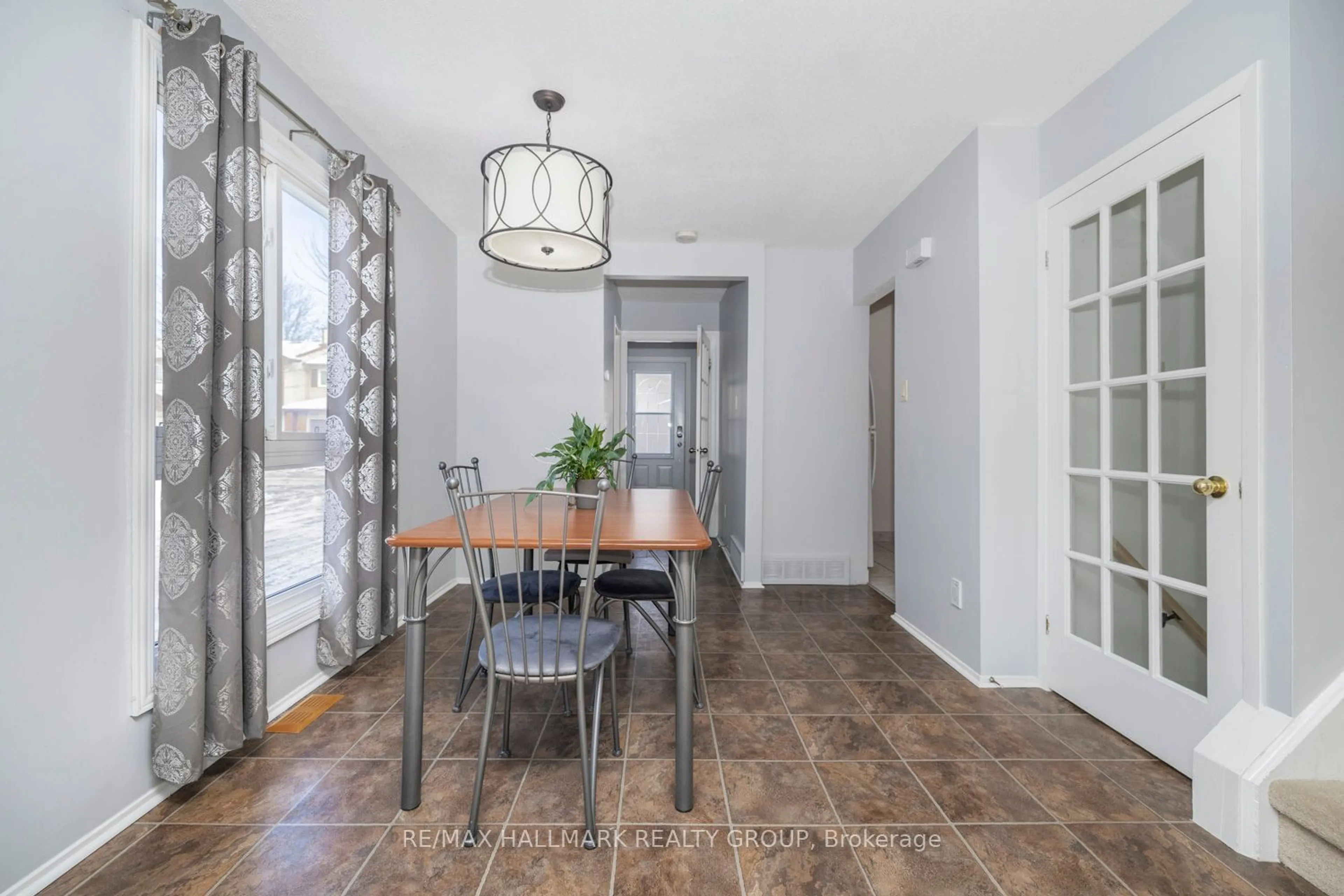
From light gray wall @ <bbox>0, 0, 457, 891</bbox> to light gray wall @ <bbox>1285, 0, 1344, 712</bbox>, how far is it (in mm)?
3070

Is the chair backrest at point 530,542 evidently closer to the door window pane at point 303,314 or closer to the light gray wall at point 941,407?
the door window pane at point 303,314

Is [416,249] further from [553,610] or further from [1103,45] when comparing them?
[1103,45]

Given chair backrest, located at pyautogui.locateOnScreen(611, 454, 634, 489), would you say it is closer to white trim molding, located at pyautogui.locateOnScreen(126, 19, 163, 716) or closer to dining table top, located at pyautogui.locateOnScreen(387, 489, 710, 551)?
dining table top, located at pyautogui.locateOnScreen(387, 489, 710, 551)

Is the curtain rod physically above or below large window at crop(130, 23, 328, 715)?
above

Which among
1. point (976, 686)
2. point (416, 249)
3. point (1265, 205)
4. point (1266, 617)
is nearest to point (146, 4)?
point (416, 249)

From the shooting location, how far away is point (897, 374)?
10.8 ft

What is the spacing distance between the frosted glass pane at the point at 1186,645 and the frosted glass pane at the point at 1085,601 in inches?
10.6

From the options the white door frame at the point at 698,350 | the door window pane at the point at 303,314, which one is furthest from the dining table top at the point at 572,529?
the white door frame at the point at 698,350

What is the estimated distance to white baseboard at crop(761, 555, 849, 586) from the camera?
13.2 ft

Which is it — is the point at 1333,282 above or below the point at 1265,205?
below

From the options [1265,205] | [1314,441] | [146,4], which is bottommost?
[1314,441]

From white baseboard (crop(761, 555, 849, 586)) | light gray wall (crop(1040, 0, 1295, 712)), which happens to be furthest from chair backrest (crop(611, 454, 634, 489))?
light gray wall (crop(1040, 0, 1295, 712))

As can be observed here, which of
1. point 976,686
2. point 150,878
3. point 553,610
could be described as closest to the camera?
point 150,878

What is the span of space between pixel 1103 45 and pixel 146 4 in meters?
3.01
